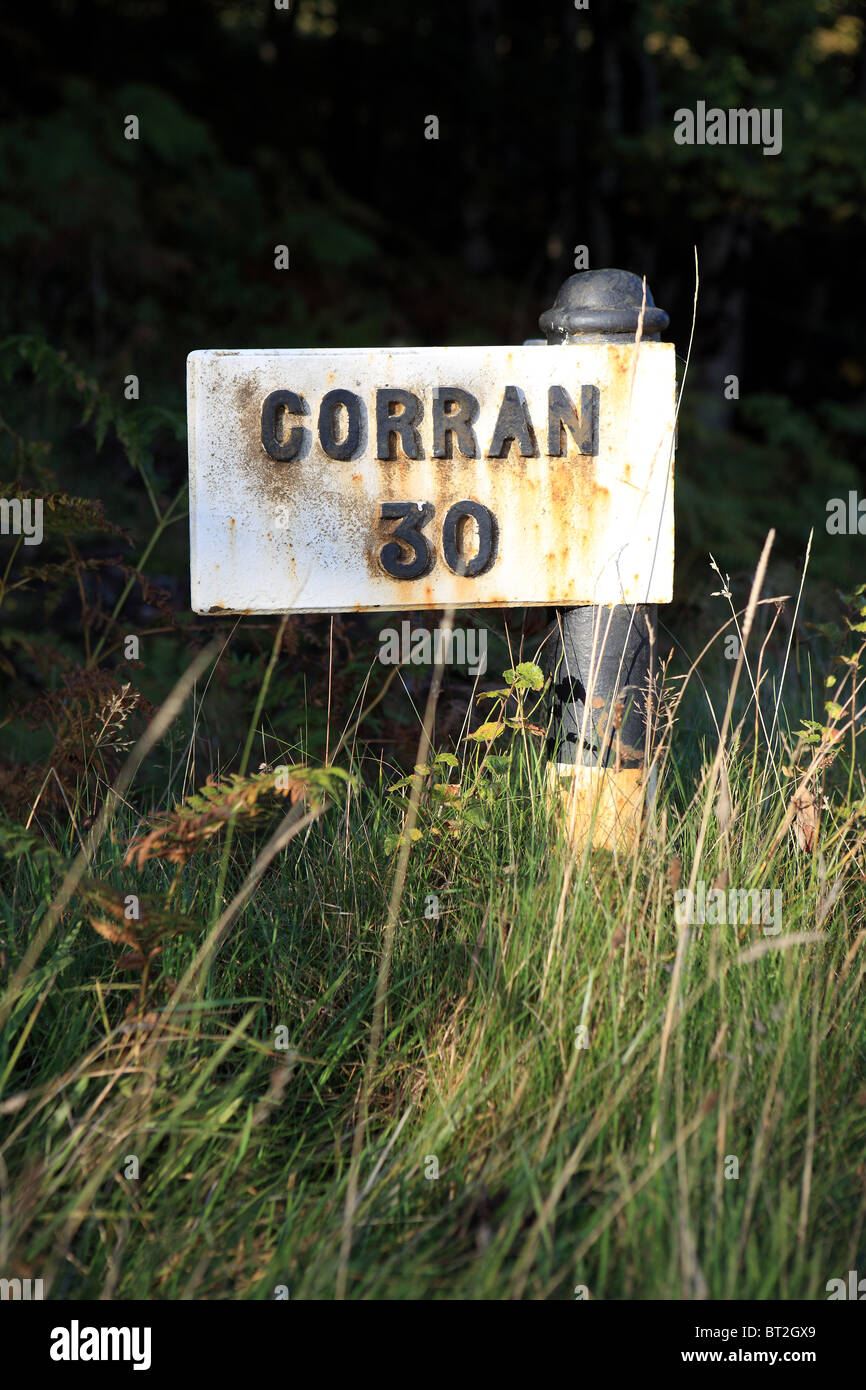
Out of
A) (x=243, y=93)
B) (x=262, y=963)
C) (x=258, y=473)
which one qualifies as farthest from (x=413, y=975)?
(x=243, y=93)

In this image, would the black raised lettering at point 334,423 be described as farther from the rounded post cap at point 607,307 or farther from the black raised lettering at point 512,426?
the rounded post cap at point 607,307

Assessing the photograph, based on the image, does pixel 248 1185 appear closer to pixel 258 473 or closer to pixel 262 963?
pixel 262 963

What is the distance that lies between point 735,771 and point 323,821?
1.02 m

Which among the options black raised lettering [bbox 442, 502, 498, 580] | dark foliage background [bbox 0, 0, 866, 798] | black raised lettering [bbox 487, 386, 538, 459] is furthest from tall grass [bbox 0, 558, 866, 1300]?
dark foliage background [bbox 0, 0, 866, 798]

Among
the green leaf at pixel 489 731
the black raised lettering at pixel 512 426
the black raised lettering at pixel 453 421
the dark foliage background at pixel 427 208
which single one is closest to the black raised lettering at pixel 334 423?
the black raised lettering at pixel 453 421

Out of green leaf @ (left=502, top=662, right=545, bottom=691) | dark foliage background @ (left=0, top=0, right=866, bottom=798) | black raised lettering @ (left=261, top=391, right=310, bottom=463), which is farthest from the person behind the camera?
dark foliage background @ (left=0, top=0, right=866, bottom=798)

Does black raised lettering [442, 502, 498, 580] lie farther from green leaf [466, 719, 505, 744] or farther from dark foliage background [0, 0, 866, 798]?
dark foliage background [0, 0, 866, 798]

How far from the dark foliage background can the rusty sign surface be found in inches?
114

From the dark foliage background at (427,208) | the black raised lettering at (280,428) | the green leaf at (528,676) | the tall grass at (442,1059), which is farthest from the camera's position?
the dark foliage background at (427,208)

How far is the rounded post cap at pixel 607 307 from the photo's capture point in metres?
2.55

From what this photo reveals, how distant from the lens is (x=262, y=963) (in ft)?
8.00

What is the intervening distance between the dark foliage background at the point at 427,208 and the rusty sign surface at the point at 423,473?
289 cm

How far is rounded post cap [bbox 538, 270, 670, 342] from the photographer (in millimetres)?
2551

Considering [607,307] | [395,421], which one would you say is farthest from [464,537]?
[607,307]
